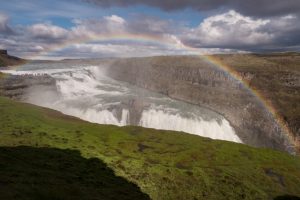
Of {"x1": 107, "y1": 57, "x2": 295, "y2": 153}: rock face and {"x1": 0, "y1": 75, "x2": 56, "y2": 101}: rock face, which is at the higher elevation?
{"x1": 0, "y1": 75, "x2": 56, "y2": 101}: rock face

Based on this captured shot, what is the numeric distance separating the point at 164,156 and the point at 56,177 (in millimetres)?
40934

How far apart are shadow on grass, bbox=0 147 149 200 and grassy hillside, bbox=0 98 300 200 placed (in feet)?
6.21

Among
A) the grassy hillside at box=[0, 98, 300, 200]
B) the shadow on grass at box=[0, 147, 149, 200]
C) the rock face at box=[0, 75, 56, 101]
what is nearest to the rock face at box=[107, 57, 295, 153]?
the grassy hillside at box=[0, 98, 300, 200]

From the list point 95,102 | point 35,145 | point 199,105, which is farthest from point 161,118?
point 35,145

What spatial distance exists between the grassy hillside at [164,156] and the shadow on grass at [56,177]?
189 cm

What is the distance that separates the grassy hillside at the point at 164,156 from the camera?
69.9m

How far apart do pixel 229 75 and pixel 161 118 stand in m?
78.0

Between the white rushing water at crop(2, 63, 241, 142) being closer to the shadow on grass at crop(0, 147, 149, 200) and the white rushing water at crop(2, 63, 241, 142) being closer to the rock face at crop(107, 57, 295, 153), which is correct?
the rock face at crop(107, 57, 295, 153)

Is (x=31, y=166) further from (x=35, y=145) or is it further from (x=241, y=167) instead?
(x=241, y=167)

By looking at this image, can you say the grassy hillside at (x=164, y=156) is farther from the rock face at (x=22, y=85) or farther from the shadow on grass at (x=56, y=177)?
the rock face at (x=22, y=85)

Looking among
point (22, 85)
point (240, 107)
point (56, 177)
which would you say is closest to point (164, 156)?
point (56, 177)

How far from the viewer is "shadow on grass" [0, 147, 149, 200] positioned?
3912 centimetres

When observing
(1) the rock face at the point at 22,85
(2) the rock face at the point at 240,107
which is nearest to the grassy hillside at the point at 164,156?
(1) the rock face at the point at 22,85

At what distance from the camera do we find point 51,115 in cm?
11112
